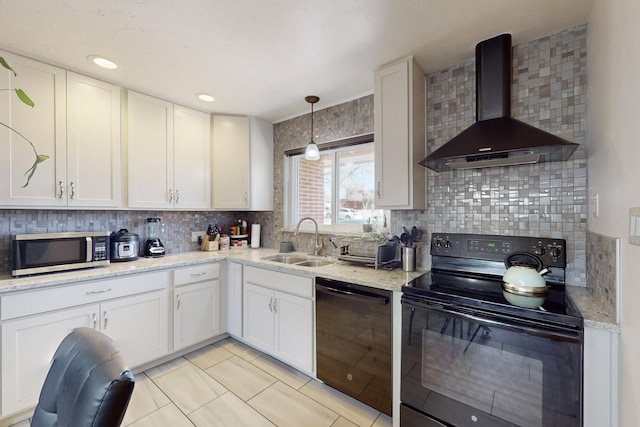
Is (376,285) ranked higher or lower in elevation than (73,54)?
lower

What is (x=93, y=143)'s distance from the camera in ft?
7.17

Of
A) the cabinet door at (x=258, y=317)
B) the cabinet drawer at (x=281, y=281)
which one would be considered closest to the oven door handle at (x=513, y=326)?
the cabinet drawer at (x=281, y=281)

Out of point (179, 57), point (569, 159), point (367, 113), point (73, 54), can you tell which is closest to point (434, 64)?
point (367, 113)

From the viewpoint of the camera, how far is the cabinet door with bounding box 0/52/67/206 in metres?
1.81

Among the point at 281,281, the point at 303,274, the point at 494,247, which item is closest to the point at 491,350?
the point at 494,247

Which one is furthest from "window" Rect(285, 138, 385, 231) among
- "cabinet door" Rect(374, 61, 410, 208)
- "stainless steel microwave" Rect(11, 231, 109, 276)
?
"stainless steel microwave" Rect(11, 231, 109, 276)

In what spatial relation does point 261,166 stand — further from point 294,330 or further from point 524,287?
point 524,287

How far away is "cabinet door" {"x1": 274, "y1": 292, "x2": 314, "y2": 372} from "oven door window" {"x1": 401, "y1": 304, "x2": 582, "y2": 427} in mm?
776

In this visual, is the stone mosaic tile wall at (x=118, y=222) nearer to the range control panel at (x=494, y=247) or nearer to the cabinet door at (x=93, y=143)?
the cabinet door at (x=93, y=143)

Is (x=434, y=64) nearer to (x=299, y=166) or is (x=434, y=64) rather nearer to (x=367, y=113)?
(x=367, y=113)

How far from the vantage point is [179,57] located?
193cm

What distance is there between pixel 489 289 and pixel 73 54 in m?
3.10

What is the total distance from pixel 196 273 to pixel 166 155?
1.19 meters

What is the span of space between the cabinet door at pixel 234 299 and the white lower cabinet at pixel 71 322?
59 cm
